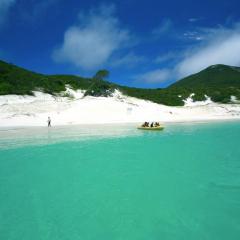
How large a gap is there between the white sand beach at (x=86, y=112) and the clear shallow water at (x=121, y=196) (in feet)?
84.5

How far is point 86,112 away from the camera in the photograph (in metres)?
47.1

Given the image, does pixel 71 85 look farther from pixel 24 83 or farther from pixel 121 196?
pixel 121 196

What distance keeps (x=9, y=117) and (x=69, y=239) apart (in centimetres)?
3726

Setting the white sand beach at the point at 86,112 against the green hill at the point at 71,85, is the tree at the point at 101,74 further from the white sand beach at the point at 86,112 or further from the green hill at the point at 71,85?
the white sand beach at the point at 86,112

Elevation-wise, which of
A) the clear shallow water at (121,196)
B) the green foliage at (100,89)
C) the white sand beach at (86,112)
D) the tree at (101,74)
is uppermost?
the tree at (101,74)

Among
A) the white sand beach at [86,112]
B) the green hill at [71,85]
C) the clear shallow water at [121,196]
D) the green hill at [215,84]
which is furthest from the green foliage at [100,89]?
the clear shallow water at [121,196]

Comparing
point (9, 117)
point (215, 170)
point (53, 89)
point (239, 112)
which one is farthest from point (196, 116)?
point (215, 170)

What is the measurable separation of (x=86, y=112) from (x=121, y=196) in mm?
37732

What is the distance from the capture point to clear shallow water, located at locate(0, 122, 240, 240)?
746cm

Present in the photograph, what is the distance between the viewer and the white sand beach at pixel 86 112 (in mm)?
42469

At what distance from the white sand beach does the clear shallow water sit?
1014 inches

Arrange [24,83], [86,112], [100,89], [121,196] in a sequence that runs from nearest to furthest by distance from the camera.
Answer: [121,196], [86,112], [24,83], [100,89]

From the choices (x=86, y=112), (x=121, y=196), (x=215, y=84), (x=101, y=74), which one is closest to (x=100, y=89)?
(x=101, y=74)

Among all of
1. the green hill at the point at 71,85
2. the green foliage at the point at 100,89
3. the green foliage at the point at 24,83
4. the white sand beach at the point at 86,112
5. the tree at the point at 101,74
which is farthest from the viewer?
the tree at the point at 101,74
